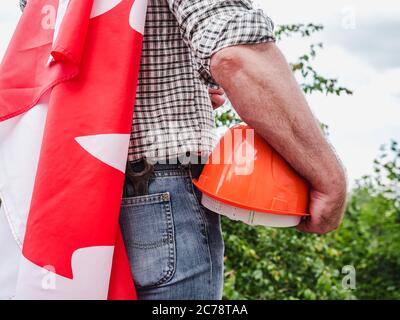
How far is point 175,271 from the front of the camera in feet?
4.40

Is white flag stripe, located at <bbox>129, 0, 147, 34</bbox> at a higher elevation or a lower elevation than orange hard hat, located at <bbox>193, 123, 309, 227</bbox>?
higher

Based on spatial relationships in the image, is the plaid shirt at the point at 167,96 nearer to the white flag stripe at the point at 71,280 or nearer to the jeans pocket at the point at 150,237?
the jeans pocket at the point at 150,237

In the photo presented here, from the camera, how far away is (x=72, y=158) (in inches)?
49.9

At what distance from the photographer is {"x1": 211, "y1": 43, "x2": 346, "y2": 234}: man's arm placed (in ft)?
4.06

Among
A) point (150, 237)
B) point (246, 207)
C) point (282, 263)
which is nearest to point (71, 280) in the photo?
point (150, 237)

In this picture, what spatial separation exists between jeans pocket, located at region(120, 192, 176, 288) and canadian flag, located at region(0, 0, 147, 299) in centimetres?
4

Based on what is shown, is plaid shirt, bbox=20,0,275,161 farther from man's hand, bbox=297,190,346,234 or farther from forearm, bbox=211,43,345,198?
man's hand, bbox=297,190,346,234

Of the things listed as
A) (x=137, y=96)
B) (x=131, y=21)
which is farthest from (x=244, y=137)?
(x=131, y=21)

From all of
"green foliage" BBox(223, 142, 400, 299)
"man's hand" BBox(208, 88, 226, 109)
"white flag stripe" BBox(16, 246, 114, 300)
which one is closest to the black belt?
"white flag stripe" BBox(16, 246, 114, 300)

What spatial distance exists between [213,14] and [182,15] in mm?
72

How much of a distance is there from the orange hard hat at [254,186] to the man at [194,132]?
4cm

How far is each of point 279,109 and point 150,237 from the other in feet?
1.42

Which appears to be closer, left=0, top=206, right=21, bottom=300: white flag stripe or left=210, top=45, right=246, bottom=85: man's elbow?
left=210, top=45, right=246, bottom=85: man's elbow

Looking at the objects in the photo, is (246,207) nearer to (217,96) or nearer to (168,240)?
(168,240)
